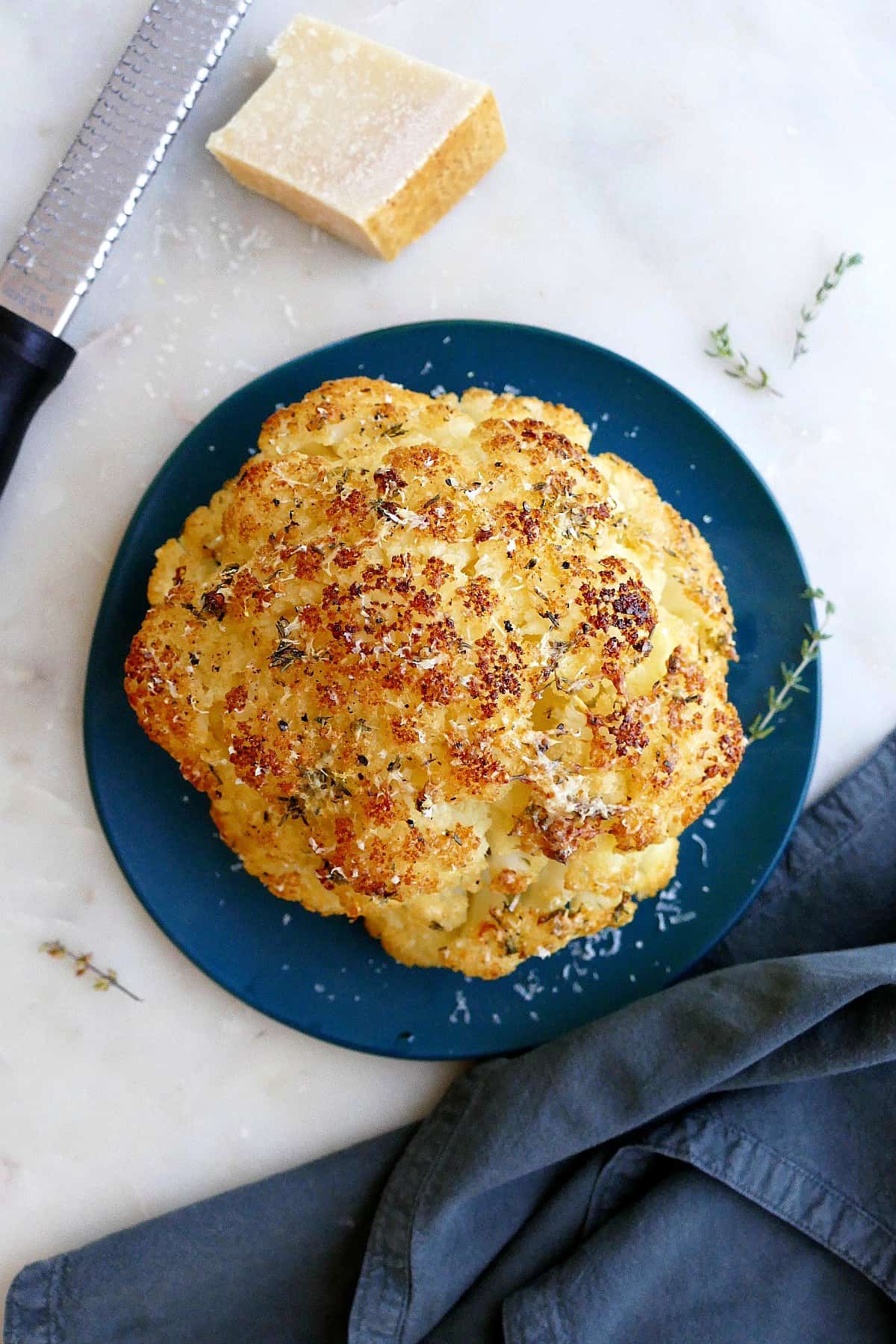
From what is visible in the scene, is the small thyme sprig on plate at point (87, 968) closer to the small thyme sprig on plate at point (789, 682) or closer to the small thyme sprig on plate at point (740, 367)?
the small thyme sprig on plate at point (789, 682)

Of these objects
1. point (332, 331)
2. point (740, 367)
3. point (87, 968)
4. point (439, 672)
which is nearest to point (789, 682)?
point (740, 367)

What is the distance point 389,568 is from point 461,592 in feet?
0.23

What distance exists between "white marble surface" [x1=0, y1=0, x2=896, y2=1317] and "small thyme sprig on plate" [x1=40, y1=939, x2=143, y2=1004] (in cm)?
1

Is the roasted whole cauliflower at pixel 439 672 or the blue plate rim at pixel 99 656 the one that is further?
the blue plate rim at pixel 99 656

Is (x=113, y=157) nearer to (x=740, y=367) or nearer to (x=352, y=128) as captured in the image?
(x=352, y=128)

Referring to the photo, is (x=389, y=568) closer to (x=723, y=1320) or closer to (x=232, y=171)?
(x=232, y=171)

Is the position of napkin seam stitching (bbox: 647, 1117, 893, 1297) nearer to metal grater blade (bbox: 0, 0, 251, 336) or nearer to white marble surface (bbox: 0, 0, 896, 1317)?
white marble surface (bbox: 0, 0, 896, 1317)

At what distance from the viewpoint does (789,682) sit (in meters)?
1.30

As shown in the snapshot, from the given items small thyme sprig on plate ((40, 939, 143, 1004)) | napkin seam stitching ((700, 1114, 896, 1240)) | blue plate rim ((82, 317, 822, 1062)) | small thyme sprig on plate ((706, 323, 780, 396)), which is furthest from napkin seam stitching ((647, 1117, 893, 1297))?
small thyme sprig on plate ((706, 323, 780, 396))

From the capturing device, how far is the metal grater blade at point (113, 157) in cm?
127

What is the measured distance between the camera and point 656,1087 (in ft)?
4.12

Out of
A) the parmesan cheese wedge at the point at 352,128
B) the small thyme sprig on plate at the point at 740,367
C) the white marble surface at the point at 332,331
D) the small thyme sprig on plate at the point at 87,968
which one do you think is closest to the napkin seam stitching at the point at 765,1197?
the white marble surface at the point at 332,331

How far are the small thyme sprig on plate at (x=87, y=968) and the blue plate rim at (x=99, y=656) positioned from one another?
3.5 inches

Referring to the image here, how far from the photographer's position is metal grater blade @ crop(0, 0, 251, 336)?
1.27 meters
